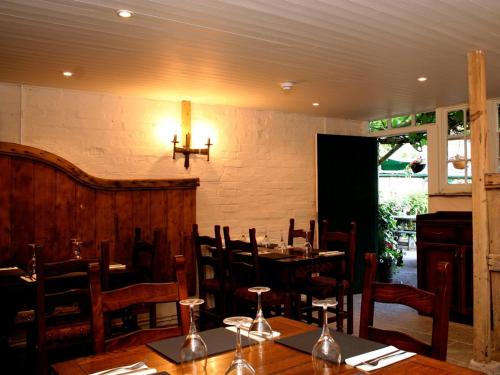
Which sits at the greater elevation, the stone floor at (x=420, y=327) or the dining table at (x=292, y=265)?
the dining table at (x=292, y=265)

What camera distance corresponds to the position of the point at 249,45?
128 inches

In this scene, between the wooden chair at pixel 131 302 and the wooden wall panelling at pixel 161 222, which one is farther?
the wooden wall panelling at pixel 161 222

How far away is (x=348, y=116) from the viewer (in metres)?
6.42

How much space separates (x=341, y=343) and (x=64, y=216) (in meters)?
3.33

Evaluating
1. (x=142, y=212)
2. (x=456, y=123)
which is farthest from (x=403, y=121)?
(x=142, y=212)

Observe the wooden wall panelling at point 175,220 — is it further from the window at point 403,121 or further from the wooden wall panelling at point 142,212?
the window at point 403,121

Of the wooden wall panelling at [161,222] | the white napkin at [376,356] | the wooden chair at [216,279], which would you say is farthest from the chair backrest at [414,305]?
the wooden wall panelling at [161,222]

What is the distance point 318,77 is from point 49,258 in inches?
117

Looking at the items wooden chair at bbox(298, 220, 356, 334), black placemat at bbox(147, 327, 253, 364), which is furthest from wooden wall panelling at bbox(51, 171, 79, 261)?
black placemat at bbox(147, 327, 253, 364)

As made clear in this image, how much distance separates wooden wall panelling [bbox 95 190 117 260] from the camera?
450cm

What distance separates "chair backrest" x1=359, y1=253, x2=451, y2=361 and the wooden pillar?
1.88 m

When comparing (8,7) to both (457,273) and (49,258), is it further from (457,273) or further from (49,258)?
(457,273)

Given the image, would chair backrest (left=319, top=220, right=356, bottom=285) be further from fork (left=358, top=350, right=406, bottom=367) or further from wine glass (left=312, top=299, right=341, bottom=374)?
wine glass (left=312, top=299, right=341, bottom=374)

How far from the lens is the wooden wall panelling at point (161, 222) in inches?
187
